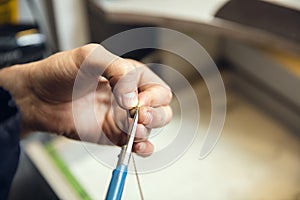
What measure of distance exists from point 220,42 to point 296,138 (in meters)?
0.24

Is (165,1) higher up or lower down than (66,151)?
higher up

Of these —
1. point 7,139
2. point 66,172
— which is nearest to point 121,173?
point 7,139

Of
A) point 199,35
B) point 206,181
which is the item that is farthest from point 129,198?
point 199,35

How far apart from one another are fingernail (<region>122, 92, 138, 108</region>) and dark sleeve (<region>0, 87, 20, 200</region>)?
116 millimetres

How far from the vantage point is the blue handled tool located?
1.49 feet

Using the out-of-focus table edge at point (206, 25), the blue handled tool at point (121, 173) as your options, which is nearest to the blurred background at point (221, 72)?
the out-of-focus table edge at point (206, 25)

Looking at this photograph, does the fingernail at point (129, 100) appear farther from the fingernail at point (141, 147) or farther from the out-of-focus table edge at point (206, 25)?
the out-of-focus table edge at point (206, 25)

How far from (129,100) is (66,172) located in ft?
0.81

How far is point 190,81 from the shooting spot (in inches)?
34.3

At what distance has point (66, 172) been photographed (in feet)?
2.34

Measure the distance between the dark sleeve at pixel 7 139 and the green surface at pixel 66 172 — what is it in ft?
0.48

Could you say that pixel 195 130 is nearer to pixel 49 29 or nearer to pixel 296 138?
pixel 296 138

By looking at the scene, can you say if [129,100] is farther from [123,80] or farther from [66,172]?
[66,172]

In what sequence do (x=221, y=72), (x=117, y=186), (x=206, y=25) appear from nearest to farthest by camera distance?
(x=117, y=186), (x=206, y=25), (x=221, y=72)
